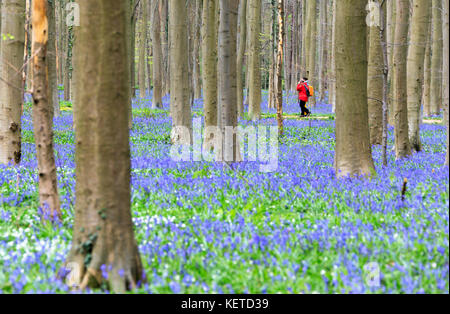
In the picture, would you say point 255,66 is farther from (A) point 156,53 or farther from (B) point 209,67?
(B) point 209,67

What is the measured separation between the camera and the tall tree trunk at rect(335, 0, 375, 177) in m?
8.39

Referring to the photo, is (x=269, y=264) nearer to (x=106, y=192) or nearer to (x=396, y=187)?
(x=106, y=192)

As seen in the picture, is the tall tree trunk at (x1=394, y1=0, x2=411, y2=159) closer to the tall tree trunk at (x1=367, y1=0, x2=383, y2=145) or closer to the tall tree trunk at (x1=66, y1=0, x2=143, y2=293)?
the tall tree trunk at (x1=367, y1=0, x2=383, y2=145)

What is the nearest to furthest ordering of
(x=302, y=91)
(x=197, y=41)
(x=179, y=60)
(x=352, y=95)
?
(x=352, y=95), (x=179, y=60), (x=302, y=91), (x=197, y=41)

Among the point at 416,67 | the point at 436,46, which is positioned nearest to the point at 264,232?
the point at 416,67

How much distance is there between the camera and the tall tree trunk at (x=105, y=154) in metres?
4.17

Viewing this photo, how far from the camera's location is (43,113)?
19.0ft

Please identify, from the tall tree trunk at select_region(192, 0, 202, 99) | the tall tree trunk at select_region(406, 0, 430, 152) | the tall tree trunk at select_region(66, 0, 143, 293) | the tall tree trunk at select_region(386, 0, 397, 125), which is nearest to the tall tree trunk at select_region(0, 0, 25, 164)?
the tall tree trunk at select_region(66, 0, 143, 293)

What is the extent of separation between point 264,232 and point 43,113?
2.95 m

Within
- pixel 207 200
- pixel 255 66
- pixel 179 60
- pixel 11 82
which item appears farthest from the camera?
pixel 255 66

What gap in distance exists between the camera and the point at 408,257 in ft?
15.2

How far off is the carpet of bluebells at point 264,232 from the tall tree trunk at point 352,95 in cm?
43

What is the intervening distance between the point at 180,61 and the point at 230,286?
10.3m

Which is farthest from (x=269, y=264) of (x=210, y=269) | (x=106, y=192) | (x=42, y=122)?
(x=42, y=122)
